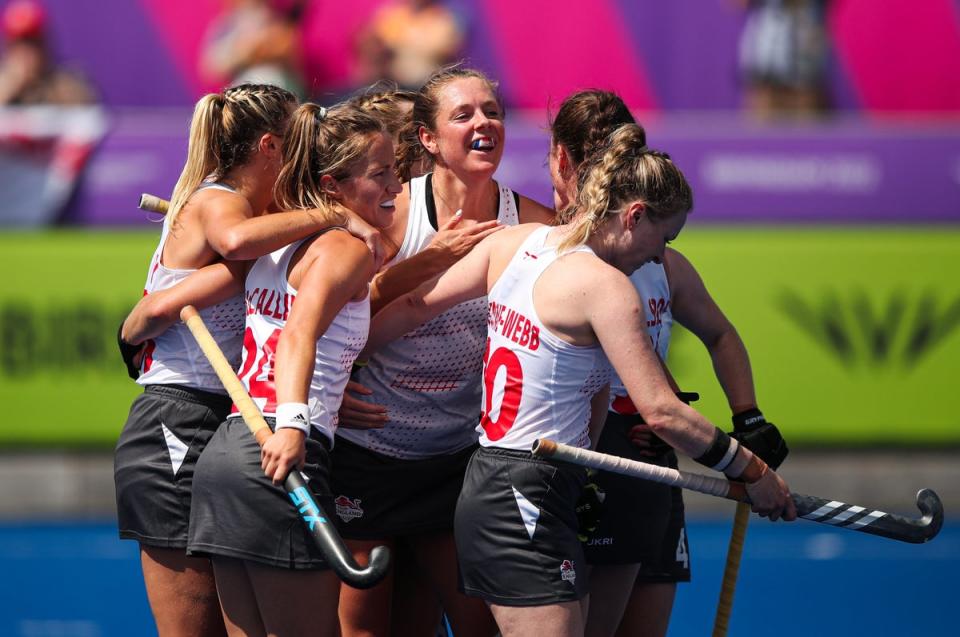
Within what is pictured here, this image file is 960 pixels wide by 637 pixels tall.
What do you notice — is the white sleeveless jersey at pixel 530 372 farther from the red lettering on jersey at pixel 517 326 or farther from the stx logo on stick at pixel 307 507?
the stx logo on stick at pixel 307 507

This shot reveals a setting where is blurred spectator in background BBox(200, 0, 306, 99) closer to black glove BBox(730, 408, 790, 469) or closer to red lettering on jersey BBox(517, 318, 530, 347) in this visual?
black glove BBox(730, 408, 790, 469)

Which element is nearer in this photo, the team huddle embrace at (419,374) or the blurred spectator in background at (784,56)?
the team huddle embrace at (419,374)

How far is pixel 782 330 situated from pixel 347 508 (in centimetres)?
491

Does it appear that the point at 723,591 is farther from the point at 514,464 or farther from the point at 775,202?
the point at 775,202

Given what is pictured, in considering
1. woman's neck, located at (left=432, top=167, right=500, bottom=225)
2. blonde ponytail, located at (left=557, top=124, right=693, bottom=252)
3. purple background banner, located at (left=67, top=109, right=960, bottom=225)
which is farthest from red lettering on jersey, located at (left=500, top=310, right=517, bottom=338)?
purple background banner, located at (left=67, top=109, right=960, bottom=225)

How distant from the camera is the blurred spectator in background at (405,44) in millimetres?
9828

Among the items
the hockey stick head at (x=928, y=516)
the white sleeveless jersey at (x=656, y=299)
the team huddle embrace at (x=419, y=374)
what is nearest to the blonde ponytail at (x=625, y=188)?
the team huddle embrace at (x=419, y=374)

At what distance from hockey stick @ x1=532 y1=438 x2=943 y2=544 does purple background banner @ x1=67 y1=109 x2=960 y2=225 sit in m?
5.06

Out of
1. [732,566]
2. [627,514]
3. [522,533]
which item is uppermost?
[522,533]

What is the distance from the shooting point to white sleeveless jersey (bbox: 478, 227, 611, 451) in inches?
142

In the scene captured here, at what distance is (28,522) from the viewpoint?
8.84m

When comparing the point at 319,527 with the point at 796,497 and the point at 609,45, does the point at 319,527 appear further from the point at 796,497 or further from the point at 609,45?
the point at 609,45

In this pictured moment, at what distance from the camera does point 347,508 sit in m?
4.36

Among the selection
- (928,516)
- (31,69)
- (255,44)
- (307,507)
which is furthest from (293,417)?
(31,69)
